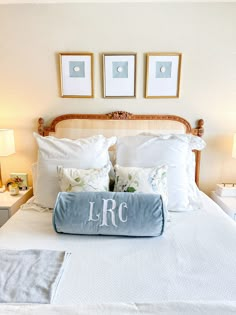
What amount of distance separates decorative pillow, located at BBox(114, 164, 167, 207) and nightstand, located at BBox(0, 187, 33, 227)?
A: 0.92 meters

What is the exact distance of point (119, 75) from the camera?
6.94 ft

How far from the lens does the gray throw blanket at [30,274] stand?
0.89 m

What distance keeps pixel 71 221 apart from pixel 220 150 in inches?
64.9

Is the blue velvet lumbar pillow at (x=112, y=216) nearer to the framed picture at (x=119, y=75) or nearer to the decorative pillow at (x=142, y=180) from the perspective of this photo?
the decorative pillow at (x=142, y=180)

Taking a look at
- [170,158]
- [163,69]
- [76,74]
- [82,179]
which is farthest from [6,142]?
[163,69]

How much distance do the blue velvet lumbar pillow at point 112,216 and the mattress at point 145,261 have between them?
0.19 feet

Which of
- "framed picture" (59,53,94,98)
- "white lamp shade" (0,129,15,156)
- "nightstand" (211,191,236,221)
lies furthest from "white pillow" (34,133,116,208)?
"nightstand" (211,191,236,221)

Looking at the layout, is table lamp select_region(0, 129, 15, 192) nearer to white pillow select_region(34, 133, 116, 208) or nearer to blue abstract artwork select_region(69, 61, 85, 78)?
white pillow select_region(34, 133, 116, 208)

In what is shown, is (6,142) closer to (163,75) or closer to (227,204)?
(163,75)

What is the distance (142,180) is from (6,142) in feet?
4.33

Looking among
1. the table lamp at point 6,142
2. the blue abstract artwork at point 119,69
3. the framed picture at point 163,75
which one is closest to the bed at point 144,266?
the table lamp at point 6,142

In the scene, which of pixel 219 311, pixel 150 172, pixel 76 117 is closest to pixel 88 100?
pixel 76 117

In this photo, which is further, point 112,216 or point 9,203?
point 9,203

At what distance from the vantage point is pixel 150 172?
61.8 inches
